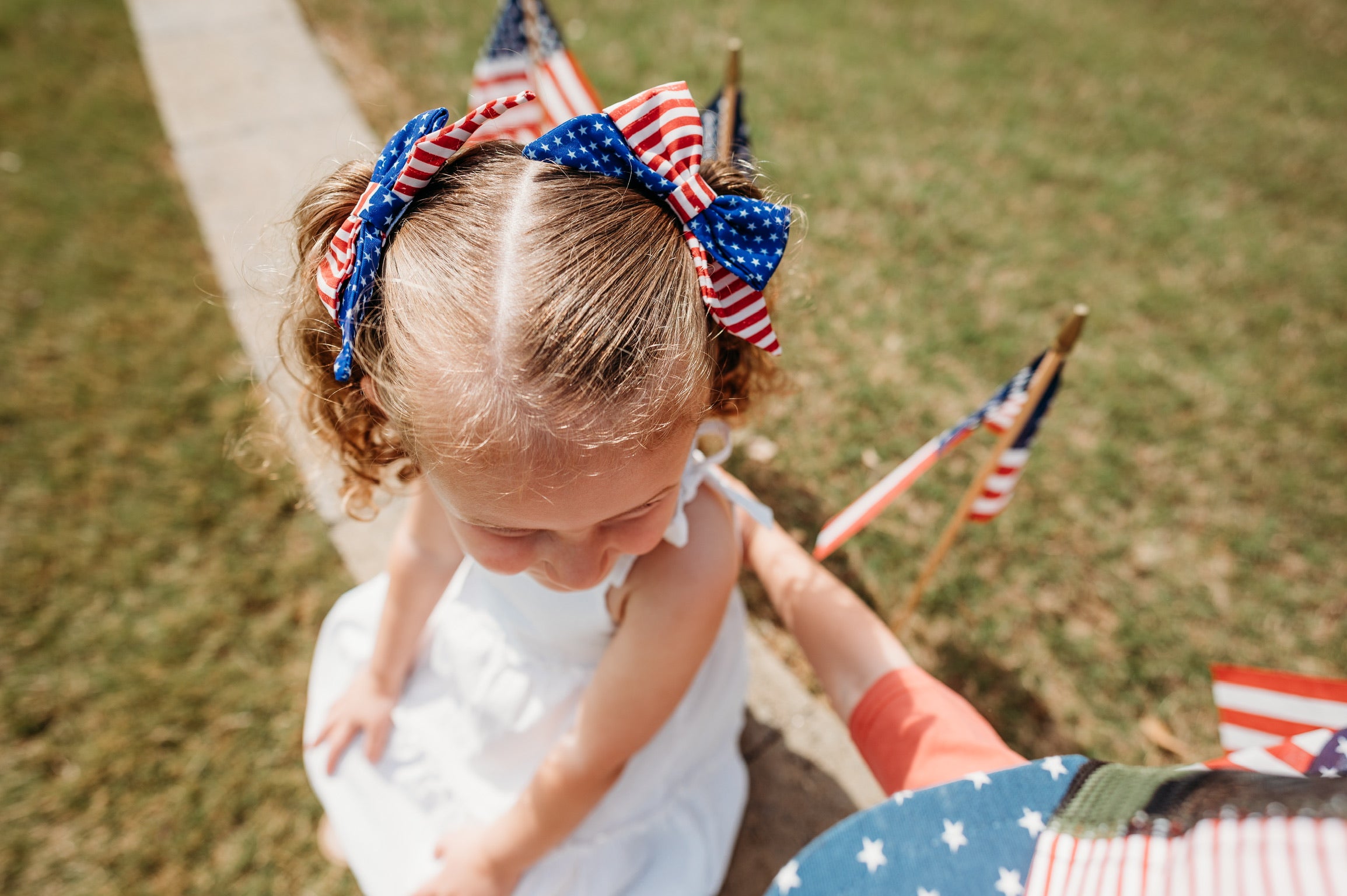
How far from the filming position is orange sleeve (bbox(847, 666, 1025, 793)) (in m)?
1.40

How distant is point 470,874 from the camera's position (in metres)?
1.53

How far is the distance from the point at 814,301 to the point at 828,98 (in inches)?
78.5

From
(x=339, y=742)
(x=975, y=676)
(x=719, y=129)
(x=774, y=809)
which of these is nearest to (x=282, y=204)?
(x=719, y=129)

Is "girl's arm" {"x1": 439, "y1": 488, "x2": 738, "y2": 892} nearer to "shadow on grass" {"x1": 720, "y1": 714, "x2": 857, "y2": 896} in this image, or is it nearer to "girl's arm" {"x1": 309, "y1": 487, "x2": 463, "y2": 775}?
"girl's arm" {"x1": 309, "y1": 487, "x2": 463, "y2": 775}

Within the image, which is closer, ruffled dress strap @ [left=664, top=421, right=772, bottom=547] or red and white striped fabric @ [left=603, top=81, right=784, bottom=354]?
red and white striped fabric @ [left=603, top=81, right=784, bottom=354]

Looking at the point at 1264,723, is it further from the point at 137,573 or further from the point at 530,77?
the point at 137,573

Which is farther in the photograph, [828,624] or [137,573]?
[137,573]

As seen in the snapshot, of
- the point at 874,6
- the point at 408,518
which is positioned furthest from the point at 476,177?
the point at 874,6

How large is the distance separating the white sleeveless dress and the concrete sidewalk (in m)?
0.37

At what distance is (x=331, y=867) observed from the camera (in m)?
2.11

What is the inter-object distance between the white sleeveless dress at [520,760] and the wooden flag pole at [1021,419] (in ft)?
2.39

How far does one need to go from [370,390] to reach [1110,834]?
1205 millimetres

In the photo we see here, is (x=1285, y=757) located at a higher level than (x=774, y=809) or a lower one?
higher

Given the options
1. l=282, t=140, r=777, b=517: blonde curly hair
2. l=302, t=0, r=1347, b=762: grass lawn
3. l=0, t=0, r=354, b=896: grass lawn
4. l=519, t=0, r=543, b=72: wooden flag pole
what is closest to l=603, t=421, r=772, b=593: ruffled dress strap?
l=282, t=140, r=777, b=517: blonde curly hair
